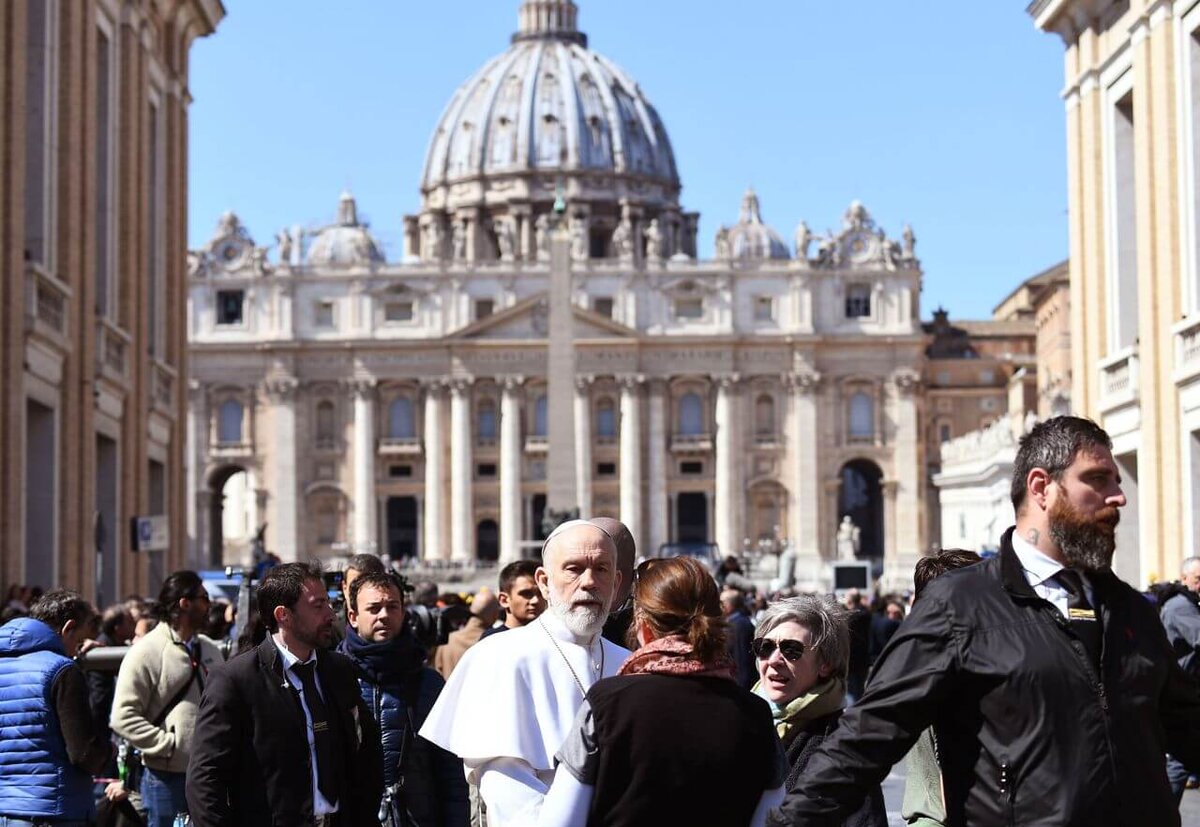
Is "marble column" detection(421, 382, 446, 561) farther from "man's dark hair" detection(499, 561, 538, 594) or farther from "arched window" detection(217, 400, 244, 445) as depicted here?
"man's dark hair" detection(499, 561, 538, 594)

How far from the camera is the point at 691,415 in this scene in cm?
9562

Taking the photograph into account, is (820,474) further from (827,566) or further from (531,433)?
(531,433)

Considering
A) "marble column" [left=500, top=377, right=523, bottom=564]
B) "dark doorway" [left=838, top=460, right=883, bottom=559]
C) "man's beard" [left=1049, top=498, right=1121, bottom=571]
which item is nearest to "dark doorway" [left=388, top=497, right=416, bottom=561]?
"marble column" [left=500, top=377, right=523, bottom=564]

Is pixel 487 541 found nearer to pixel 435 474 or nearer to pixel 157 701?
pixel 435 474

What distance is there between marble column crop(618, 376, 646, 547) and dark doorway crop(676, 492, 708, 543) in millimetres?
2390

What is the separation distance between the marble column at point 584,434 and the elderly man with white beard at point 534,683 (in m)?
87.2

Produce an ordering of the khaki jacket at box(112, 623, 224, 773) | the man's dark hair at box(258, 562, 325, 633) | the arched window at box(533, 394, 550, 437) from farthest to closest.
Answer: the arched window at box(533, 394, 550, 437) → the khaki jacket at box(112, 623, 224, 773) → the man's dark hair at box(258, 562, 325, 633)

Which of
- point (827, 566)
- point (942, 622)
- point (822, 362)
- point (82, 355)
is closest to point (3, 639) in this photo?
point (942, 622)

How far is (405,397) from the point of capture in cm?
A: 9544

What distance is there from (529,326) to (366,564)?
3323 inches

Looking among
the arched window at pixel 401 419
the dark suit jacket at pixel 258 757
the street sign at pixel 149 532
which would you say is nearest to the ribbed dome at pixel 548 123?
the arched window at pixel 401 419

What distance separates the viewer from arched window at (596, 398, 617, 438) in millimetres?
95500

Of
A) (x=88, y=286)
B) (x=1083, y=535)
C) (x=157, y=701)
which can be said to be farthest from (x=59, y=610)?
(x=88, y=286)

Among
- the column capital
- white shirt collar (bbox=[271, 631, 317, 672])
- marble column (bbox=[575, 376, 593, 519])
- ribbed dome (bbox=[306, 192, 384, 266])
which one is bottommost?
white shirt collar (bbox=[271, 631, 317, 672])
